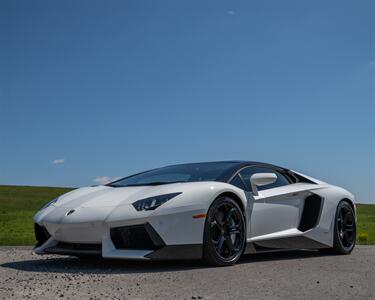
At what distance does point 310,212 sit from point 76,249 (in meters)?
3.29

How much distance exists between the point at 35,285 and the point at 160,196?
158 centimetres

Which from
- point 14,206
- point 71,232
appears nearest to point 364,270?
point 71,232

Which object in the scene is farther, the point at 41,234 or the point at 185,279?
the point at 41,234

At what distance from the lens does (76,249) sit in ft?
17.8

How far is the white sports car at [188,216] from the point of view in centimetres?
518

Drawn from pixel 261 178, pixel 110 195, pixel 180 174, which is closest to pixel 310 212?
pixel 261 178

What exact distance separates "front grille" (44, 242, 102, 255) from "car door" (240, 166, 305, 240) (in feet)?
5.70

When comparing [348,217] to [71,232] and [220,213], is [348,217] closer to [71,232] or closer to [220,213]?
[220,213]

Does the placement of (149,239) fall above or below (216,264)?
above

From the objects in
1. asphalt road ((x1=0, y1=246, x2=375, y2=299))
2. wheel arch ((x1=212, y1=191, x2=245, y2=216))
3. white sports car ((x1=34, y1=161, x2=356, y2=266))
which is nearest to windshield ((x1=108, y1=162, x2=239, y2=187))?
white sports car ((x1=34, y1=161, x2=356, y2=266))

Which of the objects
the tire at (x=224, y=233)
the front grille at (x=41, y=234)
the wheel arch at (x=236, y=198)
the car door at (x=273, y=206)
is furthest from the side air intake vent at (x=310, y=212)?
the front grille at (x=41, y=234)

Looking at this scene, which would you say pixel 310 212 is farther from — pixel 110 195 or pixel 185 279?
pixel 185 279

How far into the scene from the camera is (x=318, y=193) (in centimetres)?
733

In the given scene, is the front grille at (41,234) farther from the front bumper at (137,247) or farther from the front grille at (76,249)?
the front bumper at (137,247)
